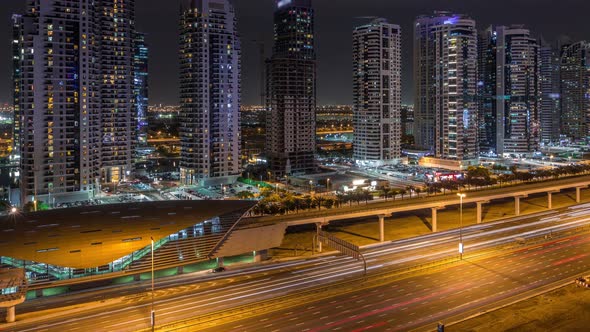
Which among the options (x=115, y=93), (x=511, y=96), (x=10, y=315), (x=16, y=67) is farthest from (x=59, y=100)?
(x=511, y=96)

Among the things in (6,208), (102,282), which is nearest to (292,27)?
(6,208)

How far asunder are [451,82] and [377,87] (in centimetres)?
2274

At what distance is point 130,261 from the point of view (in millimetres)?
49000

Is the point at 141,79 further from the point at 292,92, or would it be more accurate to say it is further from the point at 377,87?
the point at 377,87

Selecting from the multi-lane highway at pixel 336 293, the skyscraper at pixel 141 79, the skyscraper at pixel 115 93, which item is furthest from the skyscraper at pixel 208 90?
the skyscraper at pixel 141 79

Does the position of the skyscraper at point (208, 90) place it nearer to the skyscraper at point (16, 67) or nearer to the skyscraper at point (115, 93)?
the skyscraper at point (115, 93)

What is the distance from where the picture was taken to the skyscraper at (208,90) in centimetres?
11138

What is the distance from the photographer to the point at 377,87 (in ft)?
473

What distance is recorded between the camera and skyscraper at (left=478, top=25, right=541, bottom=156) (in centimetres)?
16375

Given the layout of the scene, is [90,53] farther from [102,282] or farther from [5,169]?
[102,282]

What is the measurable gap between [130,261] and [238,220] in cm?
1147

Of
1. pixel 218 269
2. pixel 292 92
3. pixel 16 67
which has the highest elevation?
pixel 16 67

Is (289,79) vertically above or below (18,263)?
above

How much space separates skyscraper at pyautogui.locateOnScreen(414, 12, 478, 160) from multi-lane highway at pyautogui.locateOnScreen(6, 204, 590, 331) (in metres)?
91.8
